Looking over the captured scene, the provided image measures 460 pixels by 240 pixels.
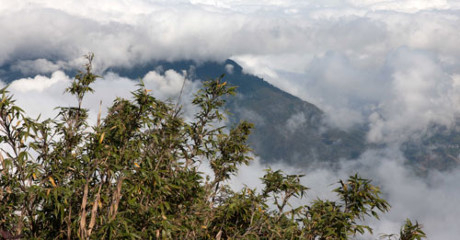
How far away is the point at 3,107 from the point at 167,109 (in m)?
4.89

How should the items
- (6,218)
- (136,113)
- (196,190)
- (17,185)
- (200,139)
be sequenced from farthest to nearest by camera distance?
(200,139)
(196,190)
(136,113)
(6,218)
(17,185)

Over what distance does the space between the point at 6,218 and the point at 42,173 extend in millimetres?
1479

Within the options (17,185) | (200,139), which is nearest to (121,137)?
(17,185)

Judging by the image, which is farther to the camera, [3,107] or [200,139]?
[200,139]

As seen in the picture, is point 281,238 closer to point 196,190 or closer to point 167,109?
point 196,190

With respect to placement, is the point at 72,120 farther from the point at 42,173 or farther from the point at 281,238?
the point at 281,238

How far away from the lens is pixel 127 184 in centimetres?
870

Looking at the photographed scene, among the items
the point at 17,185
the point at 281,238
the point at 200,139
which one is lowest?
the point at 17,185

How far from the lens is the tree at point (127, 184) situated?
23.3 feet

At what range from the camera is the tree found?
7109mm

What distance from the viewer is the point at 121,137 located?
8227 mm

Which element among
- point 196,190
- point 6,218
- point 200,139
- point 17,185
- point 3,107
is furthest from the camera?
point 200,139

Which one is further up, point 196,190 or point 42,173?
point 196,190

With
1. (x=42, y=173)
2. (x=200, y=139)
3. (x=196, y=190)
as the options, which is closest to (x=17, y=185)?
(x=42, y=173)
